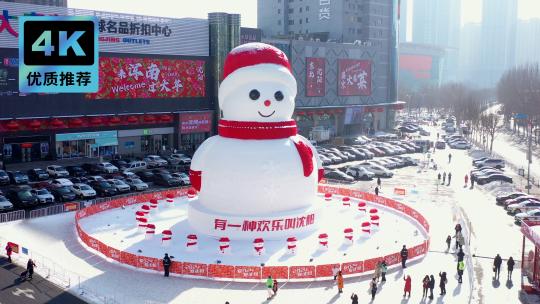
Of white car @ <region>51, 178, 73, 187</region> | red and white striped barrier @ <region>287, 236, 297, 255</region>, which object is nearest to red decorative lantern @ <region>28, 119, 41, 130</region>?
white car @ <region>51, 178, 73, 187</region>

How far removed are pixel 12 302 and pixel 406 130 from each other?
81.7 m

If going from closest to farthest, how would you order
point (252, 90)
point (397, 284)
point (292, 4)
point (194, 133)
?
point (397, 284), point (252, 90), point (194, 133), point (292, 4)

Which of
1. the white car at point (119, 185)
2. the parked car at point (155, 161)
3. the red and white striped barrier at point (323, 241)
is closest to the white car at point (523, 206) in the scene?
the red and white striped barrier at point (323, 241)

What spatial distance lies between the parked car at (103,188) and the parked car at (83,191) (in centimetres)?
98

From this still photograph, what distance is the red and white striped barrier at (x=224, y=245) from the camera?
1134 inches

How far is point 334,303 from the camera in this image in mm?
23656

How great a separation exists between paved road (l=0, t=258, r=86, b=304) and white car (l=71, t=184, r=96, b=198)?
56.5 feet

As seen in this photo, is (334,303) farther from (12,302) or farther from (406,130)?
(406,130)

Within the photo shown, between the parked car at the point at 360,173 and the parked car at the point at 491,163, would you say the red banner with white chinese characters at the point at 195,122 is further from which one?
the parked car at the point at 491,163

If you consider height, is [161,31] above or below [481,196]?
above

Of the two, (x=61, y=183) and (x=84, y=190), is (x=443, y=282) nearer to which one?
(x=84, y=190)

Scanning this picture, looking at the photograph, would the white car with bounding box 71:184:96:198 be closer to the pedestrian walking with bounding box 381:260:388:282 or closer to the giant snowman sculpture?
the giant snowman sculpture

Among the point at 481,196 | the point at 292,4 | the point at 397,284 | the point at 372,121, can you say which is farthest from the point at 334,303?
the point at 292,4

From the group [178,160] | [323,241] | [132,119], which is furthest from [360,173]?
[323,241]
